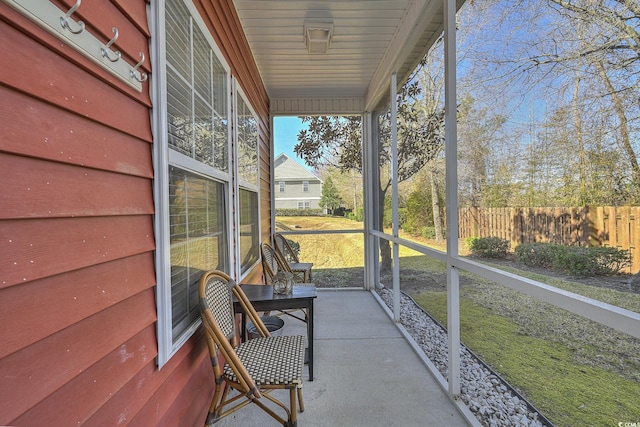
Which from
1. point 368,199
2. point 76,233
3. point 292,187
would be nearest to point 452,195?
point 76,233

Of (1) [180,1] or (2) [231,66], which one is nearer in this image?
(1) [180,1]

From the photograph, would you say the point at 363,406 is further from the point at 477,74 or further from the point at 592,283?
the point at 477,74

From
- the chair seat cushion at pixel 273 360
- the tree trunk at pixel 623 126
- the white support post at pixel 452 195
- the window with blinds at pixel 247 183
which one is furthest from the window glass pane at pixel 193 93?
the tree trunk at pixel 623 126

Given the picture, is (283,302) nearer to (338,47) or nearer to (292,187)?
(338,47)

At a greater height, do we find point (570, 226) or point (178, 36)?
point (178, 36)

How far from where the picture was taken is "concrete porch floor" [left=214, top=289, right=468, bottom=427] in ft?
6.25

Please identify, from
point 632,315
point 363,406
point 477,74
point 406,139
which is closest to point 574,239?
point 632,315

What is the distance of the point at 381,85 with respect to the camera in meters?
3.81

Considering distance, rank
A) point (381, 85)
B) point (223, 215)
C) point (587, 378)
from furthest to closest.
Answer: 1. point (381, 85)
2. point (223, 215)
3. point (587, 378)

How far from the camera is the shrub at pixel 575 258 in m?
1.02

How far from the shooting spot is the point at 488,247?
1785 mm

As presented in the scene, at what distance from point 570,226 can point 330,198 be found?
3.91m

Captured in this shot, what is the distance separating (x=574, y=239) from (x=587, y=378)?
2.10 feet

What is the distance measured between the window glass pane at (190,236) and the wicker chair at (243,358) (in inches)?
3.5
